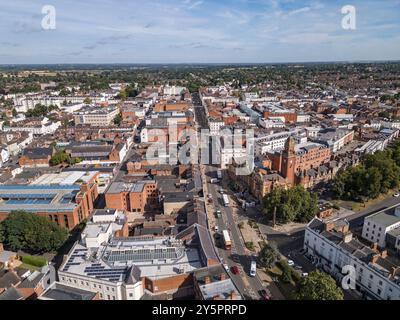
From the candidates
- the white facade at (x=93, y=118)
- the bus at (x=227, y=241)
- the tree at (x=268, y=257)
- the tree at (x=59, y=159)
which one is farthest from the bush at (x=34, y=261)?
the white facade at (x=93, y=118)

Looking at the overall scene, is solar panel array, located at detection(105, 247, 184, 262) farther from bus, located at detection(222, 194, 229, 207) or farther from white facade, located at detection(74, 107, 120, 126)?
white facade, located at detection(74, 107, 120, 126)

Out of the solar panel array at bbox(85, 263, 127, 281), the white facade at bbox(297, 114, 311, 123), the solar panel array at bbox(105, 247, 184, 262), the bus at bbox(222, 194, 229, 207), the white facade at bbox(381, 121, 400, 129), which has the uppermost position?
the white facade at bbox(297, 114, 311, 123)

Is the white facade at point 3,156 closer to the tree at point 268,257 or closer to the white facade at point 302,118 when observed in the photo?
the tree at point 268,257

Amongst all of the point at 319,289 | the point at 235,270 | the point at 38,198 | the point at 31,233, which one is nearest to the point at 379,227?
the point at 319,289

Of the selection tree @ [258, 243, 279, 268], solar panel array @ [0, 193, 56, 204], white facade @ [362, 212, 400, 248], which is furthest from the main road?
Result: solar panel array @ [0, 193, 56, 204]

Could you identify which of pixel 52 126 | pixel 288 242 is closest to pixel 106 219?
pixel 288 242

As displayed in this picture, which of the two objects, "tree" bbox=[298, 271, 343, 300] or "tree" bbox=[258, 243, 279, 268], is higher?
"tree" bbox=[298, 271, 343, 300]
